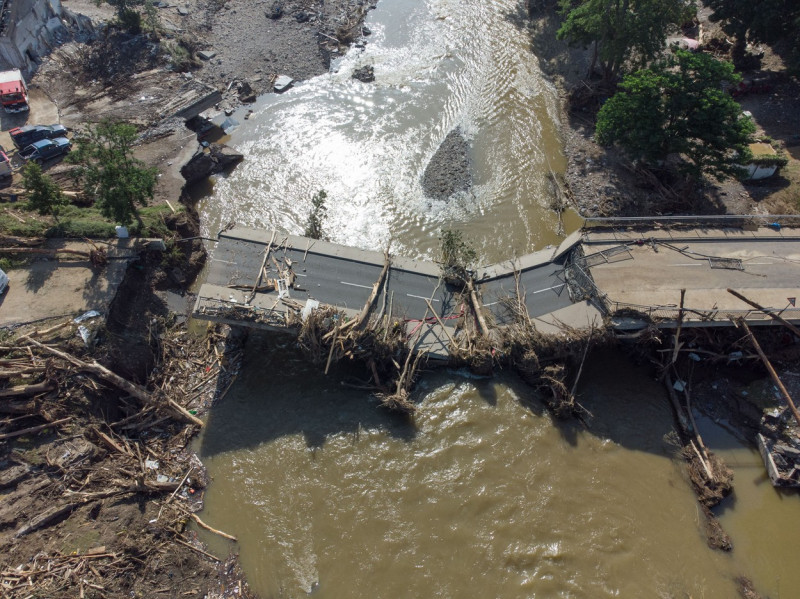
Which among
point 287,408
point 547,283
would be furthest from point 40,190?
point 547,283

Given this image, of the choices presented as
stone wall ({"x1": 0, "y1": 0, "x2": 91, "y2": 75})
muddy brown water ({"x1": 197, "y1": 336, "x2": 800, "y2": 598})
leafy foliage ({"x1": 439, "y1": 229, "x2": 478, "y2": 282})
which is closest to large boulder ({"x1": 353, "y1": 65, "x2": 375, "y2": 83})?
leafy foliage ({"x1": 439, "y1": 229, "x2": 478, "y2": 282})

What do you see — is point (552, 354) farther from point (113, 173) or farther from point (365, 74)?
point (365, 74)

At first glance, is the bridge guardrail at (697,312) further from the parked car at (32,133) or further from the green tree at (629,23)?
the parked car at (32,133)

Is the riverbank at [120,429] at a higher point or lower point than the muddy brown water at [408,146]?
lower

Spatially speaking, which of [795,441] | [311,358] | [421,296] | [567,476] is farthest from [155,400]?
[795,441]

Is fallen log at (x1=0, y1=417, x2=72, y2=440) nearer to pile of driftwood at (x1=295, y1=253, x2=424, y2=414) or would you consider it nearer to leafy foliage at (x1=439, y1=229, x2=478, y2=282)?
pile of driftwood at (x1=295, y1=253, x2=424, y2=414)

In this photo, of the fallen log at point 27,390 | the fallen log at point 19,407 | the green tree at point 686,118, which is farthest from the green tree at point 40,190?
the green tree at point 686,118
